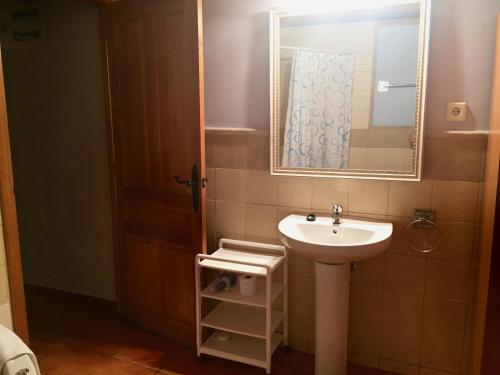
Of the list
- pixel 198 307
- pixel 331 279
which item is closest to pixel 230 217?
pixel 198 307

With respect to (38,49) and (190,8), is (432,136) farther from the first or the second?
(38,49)

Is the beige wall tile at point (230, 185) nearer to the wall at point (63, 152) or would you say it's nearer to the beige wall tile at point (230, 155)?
the beige wall tile at point (230, 155)

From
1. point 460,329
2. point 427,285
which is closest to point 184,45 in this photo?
point 427,285

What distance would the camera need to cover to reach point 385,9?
2.01 metres

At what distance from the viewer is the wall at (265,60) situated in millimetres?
1877

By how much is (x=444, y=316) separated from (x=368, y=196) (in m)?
0.69

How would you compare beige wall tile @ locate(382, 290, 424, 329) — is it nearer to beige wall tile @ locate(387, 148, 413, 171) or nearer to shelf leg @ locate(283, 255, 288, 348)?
shelf leg @ locate(283, 255, 288, 348)

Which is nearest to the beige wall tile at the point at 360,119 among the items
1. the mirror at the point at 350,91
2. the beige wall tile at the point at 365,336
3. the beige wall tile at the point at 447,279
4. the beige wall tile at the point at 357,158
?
the mirror at the point at 350,91

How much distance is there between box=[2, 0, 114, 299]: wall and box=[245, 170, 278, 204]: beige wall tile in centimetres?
103

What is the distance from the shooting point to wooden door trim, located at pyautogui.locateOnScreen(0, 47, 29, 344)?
174 centimetres

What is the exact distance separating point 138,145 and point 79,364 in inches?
49.8

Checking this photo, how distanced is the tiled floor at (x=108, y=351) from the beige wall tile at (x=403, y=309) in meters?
0.30

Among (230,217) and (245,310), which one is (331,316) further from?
(230,217)

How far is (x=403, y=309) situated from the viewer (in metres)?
2.21
